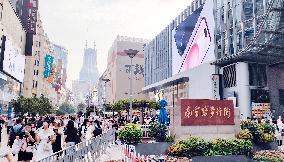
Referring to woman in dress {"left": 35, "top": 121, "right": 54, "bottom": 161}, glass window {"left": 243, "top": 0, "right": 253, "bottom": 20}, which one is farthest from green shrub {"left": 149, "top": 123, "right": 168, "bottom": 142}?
glass window {"left": 243, "top": 0, "right": 253, "bottom": 20}

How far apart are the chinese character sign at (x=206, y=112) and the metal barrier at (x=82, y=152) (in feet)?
16.3

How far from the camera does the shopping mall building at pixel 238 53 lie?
34659 millimetres

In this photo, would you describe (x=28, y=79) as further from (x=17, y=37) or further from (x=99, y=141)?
(x=99, y=141)

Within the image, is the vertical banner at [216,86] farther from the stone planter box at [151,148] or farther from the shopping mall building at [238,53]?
the stone planter box at [151,148]

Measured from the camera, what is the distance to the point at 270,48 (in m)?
35.0

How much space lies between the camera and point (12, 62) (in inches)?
2244

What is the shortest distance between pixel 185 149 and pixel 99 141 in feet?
15.5

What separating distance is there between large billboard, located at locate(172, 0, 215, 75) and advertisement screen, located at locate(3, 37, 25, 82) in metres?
30.5

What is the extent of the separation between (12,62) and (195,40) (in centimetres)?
3399

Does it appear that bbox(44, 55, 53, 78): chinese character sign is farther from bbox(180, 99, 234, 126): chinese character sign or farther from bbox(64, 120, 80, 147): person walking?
bbox(64, 120, 80, 147): person walking

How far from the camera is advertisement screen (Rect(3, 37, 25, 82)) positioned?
51.9 metres

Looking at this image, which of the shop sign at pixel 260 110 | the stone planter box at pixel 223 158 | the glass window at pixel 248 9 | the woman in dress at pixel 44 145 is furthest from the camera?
the glass window at pixel 248 9

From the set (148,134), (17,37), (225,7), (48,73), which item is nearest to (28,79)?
(48,73)

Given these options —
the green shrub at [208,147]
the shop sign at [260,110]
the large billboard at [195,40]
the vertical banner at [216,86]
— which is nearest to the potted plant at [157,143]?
the green shrub at [208,147]
